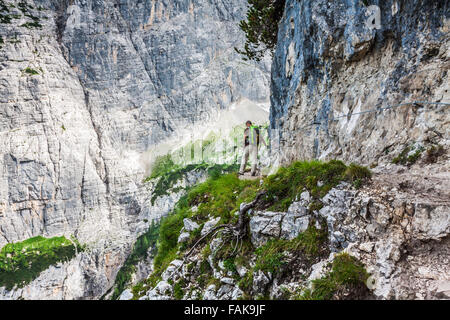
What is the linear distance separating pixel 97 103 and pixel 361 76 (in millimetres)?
77301

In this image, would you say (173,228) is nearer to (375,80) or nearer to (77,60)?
(375,80)

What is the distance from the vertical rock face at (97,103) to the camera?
6369 centimetres

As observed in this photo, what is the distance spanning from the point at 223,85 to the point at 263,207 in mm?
79899

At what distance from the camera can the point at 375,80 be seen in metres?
8.79

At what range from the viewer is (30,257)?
196 feet

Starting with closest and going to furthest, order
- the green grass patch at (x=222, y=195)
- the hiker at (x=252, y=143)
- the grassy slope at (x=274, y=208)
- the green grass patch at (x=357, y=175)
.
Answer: the grassy slope at (x=274, y=208) < the green grass patch at (x=357, y=175) < the green grass patch at (x=222, y=195) < the hiker at (x=252, y=143)

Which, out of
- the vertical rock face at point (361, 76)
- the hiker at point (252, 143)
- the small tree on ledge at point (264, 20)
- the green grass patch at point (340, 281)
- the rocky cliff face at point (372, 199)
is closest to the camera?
the green grass patch at point (340, 281)

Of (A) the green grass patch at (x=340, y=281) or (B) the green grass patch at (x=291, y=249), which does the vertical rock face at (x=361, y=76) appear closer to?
(B) the green grass patch at (x=291, y=249)

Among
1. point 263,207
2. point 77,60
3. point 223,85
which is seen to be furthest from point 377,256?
point 77,60

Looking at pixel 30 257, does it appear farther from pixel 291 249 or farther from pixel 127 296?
pixel 291 249

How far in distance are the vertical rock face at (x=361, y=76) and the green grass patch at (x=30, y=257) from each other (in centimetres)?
6279

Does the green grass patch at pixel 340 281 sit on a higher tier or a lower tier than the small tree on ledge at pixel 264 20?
lower

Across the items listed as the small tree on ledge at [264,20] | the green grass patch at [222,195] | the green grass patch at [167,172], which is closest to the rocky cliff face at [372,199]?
the green grass patch at [222,195]
